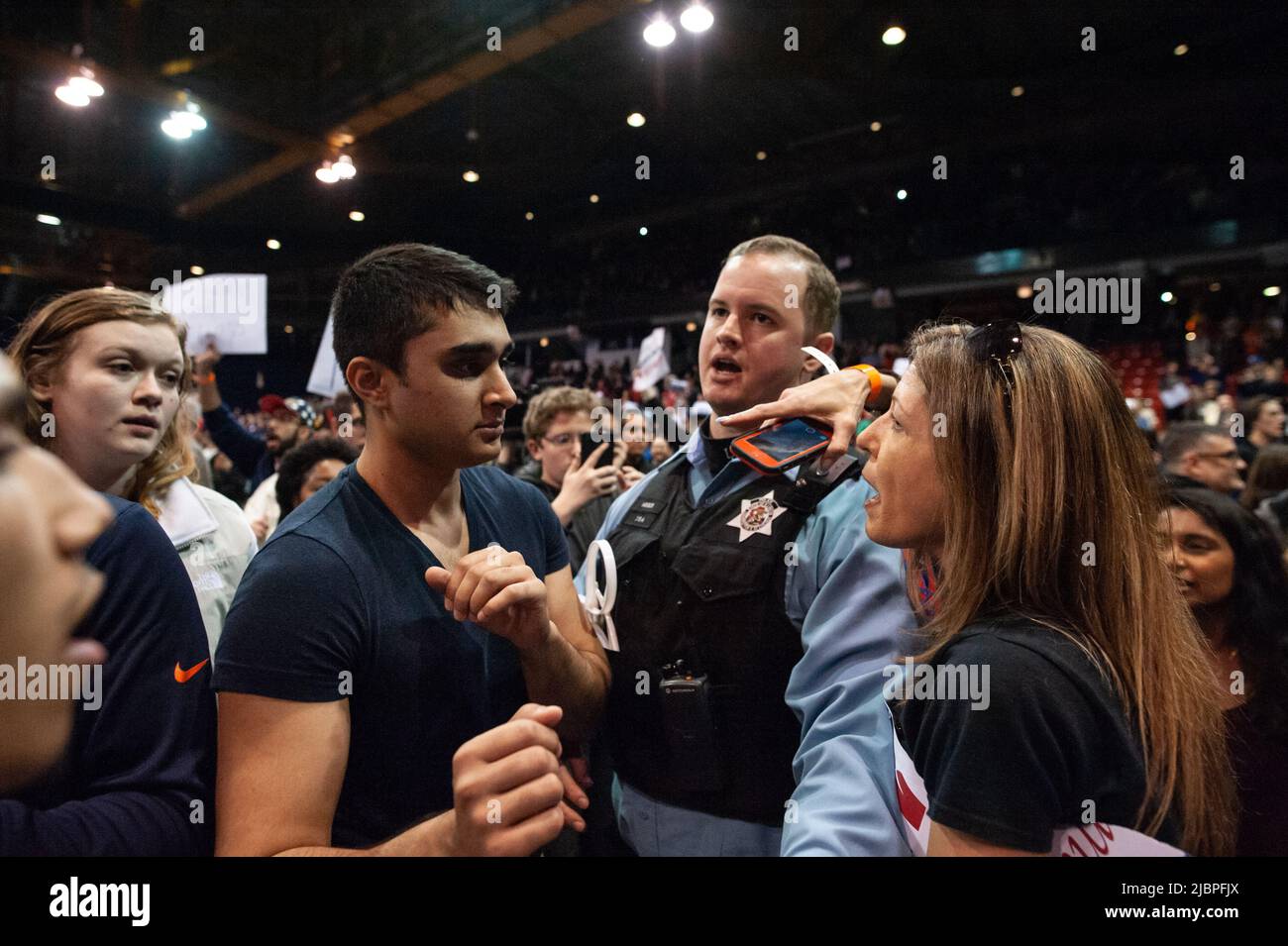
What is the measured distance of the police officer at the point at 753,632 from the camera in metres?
1.11

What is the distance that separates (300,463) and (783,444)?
1991mm

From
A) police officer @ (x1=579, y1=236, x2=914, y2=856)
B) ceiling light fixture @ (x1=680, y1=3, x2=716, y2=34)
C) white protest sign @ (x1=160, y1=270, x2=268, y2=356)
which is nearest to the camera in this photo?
police officer @ (x1=579, y1=236, x2=914, y2=856)

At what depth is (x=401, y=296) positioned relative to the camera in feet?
3.65

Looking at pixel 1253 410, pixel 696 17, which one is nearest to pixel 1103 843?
pixel 1253 410

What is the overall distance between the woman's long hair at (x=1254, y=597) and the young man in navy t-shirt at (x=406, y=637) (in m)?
1.58

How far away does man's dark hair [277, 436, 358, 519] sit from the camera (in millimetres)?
2656

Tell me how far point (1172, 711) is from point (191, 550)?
1.72 metres

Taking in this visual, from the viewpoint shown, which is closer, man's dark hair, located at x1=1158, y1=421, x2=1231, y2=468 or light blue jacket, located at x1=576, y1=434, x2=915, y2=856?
light blue jacket, located at x1=576, y1=434, x2=915, y2=856

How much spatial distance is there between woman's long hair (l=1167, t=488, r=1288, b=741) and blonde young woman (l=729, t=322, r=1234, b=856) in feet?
2.84

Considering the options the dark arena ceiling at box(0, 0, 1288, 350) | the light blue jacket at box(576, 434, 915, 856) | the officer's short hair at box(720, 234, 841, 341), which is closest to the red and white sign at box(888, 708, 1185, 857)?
the light blue jacket at box(576, 434, 915, 856)

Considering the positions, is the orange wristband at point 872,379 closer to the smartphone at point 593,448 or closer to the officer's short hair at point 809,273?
the officer's short hair at point 809,273

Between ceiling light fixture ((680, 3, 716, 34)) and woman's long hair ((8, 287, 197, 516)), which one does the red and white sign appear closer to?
woman's long hair ((8, 287, 197, 516))

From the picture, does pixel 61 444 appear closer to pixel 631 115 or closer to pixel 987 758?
pixel 987 758
